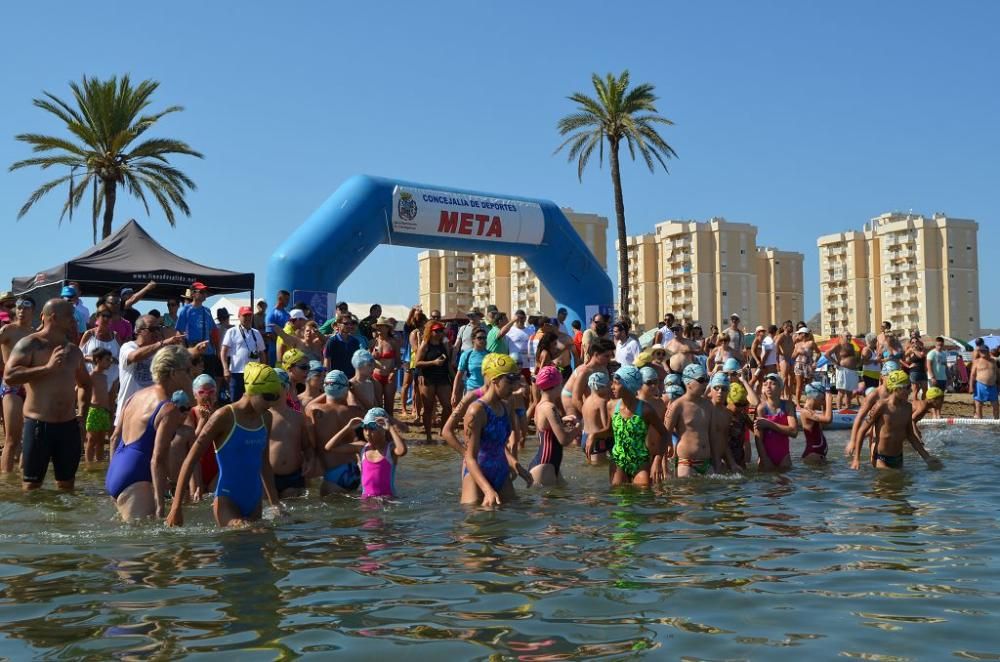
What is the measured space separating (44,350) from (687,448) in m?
5.78

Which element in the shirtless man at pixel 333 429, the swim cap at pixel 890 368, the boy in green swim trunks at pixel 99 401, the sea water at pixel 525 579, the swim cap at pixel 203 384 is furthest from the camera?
the boy in green swim trunks at pixel 99 401

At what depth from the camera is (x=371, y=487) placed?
791cm

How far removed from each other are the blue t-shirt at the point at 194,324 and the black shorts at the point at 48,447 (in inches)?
191

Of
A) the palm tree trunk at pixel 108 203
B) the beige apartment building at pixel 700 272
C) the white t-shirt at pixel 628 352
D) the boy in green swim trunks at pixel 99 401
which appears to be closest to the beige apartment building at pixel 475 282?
the beige apartment building at pixel 700 272

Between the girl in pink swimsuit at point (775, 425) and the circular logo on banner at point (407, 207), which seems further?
the circular logo on banner at point (407, 207)

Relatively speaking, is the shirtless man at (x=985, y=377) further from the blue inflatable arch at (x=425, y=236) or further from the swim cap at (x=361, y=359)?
the swim cap at (x=361, y=359)

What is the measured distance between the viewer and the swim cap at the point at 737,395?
9430mm

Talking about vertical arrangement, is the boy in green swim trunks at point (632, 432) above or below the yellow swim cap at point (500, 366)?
below

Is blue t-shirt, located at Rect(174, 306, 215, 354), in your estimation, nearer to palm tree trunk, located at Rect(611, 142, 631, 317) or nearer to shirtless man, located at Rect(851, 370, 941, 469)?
shirtless man, located at Rect(851, 370, 941, 469)

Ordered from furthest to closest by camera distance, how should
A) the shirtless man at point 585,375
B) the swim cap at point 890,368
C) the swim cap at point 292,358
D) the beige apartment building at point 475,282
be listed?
the beige apartment building at point 475,282
the swim cap at point 890,368
the shirtless man at point 585,375
the swim cap at point 292,358

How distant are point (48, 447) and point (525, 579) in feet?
16.2

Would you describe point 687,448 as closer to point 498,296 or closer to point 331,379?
point 331,379

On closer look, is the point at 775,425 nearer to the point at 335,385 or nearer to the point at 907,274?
the point at 335,385

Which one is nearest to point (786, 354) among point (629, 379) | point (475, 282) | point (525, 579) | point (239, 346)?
point (239, 346)
